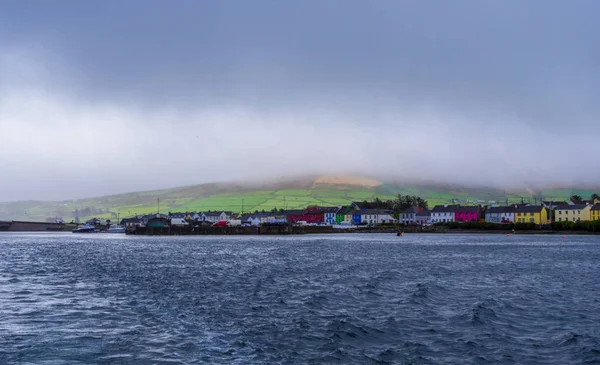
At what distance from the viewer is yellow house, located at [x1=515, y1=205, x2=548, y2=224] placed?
17575 centimetres

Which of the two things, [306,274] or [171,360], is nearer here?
[171,360]

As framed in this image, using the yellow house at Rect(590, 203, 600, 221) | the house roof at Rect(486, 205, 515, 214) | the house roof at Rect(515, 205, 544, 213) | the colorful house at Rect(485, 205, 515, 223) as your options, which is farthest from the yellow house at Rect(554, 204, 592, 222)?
the colorful house at Rect(485, 205, 515, 223)

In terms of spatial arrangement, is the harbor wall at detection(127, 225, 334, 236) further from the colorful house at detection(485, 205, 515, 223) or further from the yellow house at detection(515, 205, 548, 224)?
the yellow house at detection(515, 205, 548, 224)

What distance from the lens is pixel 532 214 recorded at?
6949 inches

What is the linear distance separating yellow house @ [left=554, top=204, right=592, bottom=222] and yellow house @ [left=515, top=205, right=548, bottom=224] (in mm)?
3994

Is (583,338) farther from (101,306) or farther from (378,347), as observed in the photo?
(101,306)

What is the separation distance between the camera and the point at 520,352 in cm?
1744

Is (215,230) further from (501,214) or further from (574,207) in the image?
(574,207)

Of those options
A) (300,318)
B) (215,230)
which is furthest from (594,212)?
(300,318)

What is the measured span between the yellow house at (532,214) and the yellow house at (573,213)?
399 centimetres


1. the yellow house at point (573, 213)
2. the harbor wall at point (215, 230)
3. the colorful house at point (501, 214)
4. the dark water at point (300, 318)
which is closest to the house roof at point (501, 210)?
the colorful house at point (501, 214)

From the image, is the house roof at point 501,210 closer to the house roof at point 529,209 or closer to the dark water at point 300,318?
the house roof at point 529,209

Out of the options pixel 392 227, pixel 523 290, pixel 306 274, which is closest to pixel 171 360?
pixel 523 290

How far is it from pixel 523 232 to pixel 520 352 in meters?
145
